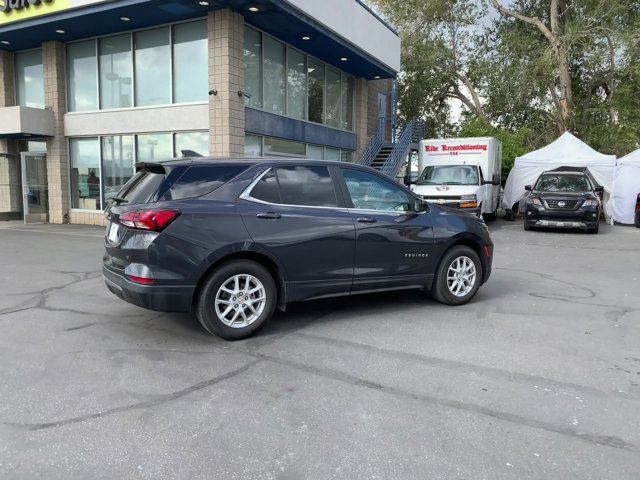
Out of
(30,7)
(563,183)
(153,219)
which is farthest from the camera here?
(563,183)

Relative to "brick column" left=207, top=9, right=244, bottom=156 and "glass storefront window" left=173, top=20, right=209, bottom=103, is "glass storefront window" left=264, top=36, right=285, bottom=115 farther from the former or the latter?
"glass storefront window" left=173, top=20, right=209, bottom=103

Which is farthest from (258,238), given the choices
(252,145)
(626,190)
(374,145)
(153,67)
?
(374,145)

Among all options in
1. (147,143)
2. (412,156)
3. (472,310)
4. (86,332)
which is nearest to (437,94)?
(412,156)

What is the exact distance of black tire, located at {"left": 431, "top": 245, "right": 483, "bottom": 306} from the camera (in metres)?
6.14

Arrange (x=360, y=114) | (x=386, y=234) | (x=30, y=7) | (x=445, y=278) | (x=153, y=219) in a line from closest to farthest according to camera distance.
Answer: (x=153, y=219) < (x=386, y=234) < (x=445, y=278) < (x=30, y=7) < (x=360, y=114)

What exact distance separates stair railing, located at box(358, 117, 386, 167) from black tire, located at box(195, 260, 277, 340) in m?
15.8

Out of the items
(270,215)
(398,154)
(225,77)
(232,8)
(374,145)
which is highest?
(232,8)

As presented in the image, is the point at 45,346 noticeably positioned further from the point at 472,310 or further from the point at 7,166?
the point at 7,166

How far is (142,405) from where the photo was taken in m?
3.56

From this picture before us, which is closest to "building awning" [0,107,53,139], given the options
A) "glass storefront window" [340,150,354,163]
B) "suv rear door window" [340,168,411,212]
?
"glass storefront window" [340,150,354,163]

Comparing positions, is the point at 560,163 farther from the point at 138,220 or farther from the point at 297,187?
the point at 138,220

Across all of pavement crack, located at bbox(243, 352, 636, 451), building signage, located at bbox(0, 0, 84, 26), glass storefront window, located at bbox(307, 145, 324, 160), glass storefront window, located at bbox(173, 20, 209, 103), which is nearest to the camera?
pavement crack, located at bbox(243, 352, 636, 451)

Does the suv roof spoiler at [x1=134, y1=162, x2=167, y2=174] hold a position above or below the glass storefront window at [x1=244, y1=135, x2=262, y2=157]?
below

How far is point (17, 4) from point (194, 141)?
5.85 m
